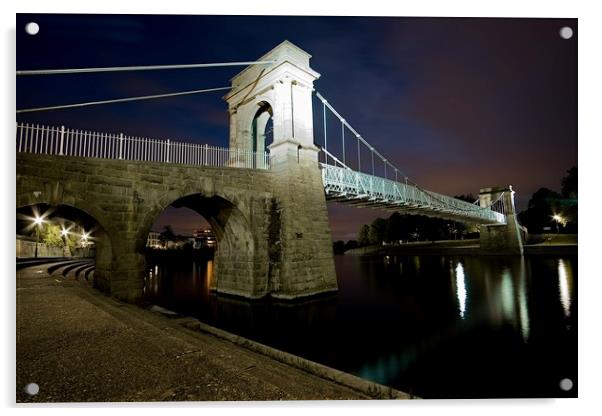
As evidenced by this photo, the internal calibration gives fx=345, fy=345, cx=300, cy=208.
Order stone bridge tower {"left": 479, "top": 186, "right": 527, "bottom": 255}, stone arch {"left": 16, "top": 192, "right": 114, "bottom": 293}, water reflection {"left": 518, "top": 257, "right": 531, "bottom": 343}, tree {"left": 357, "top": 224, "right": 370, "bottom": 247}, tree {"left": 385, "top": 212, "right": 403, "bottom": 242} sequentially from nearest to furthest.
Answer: stone arch {"left": 16, "top": 192, "right": 114, "bottom": 293} → water reflection {"left": 518, "top": 257, "right": 531, "bottom": 343} → stone bridge tower {"left": 479, "top": 186, "right": 527, "bottom": 255} → tree {"left": 385, "top": 212, "right": 403, "bottom": 242} → tree {"left": 357, "top": 224, "right": 370, "bottom": 247}

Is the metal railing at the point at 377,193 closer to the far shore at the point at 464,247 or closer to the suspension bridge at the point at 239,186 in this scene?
the suspension bridge at the point at 239,186

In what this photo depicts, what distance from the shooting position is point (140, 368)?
12.4ft

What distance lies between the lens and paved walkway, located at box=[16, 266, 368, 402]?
3.39 m

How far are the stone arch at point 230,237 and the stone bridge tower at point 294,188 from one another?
0.75 metres

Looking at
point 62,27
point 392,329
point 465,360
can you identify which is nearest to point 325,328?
point 392,329

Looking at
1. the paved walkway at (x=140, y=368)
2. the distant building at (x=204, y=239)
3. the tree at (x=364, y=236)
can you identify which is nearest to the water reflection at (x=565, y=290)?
the paved walkway at (x=140, y=368)

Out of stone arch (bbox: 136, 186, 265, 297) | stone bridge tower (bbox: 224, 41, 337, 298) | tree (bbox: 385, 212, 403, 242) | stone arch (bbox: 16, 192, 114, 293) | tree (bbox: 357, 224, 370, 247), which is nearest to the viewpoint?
stone arch (bbox: 16, 192, 114, 293)

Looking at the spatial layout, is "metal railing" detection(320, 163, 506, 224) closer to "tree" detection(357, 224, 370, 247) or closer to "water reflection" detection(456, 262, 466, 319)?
"water reflection" detection(456, 262, 466, 319)

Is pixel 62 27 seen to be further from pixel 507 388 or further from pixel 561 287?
pixel 561 287

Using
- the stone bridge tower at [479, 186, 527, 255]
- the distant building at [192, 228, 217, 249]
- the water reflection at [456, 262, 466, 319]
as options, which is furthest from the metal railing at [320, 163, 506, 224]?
the distant building at [192, 228, 217, 249]

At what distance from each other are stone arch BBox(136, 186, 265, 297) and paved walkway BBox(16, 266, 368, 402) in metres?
6.36

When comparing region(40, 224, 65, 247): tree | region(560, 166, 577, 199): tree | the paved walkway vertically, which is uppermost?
region(560, 166, 577, 199): tree

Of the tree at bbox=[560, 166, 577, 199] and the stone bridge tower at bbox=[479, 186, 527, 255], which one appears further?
the stone bridge tower at bbox=[479, 186, 527, 255]
